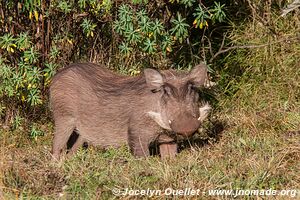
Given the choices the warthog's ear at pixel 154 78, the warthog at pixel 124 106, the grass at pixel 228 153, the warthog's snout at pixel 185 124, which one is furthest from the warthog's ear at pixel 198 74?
the grass at pixel 228 153

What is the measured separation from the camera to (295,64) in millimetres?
7320

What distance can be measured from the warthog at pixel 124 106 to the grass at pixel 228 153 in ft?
0.57

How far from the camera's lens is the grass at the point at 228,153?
4715mm

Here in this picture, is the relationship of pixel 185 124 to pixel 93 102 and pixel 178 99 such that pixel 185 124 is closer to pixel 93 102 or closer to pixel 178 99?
pixel 178 99

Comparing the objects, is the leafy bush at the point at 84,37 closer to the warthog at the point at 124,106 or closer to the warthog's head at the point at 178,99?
the warthog at the point at 124,106

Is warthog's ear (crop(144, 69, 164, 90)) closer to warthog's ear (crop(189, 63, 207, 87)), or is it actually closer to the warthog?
the warthog

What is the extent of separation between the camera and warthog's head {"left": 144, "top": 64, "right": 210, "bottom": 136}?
212 inches

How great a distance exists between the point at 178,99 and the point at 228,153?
635mm

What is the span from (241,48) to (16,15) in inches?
97.6

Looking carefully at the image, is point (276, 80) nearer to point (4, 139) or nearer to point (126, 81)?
point (126, 81)

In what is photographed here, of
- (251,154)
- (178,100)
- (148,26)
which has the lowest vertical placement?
(251,154)

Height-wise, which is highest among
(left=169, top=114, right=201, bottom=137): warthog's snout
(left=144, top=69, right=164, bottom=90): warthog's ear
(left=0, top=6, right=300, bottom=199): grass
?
(left=144, top=69, right=164, bottom=90): warthog's ear

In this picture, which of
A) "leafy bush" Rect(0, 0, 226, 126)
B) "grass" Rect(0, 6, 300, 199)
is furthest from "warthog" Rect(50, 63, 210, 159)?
"leafy bush" Rect(0, 0, 226, 126)

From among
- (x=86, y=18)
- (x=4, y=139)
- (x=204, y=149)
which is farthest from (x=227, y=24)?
(x=4, y=139)
